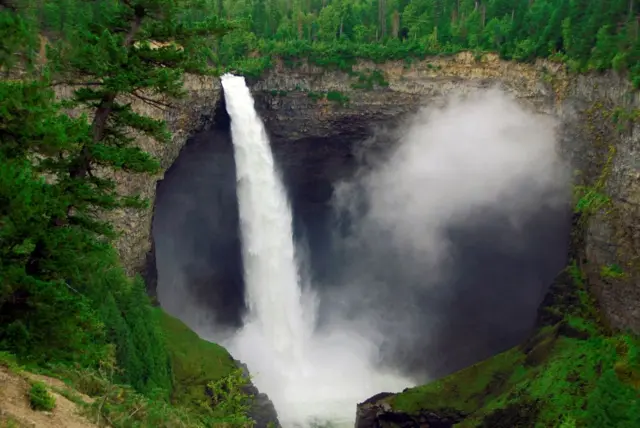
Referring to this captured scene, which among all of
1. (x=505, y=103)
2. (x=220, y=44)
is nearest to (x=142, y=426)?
(x=505, y=103)

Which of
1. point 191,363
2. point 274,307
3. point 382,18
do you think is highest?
point 382,18

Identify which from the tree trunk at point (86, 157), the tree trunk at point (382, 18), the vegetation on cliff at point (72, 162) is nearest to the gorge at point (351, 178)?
the tree trunk at point (382, 18)

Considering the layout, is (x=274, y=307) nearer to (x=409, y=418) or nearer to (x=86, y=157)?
(x=409, y=418)

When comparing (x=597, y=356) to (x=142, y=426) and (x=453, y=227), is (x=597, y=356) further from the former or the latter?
(x=142, y=426)

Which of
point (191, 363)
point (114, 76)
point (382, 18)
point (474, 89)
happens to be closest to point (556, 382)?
point (191, 363)

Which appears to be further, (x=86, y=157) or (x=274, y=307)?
(x=274, y=307)
